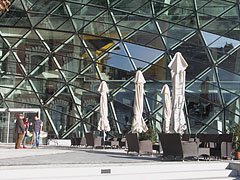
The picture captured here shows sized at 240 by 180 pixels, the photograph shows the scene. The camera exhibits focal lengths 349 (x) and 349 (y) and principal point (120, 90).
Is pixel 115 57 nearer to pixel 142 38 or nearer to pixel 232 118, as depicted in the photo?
pixel 142 38

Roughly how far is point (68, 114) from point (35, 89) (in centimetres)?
301

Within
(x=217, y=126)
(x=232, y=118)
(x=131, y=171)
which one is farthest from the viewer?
(x=217, y=126)

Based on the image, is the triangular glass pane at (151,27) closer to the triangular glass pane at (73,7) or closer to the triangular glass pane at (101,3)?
the triangular glass pane at (101,3)

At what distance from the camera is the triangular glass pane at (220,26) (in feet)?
69.0

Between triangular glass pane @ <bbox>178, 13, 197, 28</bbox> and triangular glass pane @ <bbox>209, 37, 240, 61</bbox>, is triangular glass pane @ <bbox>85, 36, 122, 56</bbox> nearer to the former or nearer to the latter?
triangular glass pane @ <bbox>178, 13, 197, 28</bbox>

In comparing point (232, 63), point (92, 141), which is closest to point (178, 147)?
point (92, 141)

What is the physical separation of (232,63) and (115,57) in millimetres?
7416

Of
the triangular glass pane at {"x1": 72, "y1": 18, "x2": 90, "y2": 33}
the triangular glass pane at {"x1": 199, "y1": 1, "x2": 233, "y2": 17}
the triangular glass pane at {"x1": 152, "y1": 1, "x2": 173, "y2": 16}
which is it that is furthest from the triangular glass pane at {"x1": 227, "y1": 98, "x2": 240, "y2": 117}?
the triangular glass pane at {"x1": 72, "y1": 18, "x2": 90, "y2": 33}

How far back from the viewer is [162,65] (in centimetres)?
2184

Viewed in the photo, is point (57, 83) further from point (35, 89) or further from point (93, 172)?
point (93, 172)

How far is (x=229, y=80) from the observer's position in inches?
808

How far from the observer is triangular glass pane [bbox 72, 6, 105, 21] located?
915 inches

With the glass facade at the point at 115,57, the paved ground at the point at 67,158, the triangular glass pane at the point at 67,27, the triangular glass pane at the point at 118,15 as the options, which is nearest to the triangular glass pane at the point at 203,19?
the glass facade at the point at 115,57

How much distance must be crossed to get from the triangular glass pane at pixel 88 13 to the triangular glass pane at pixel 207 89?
25.9 ft
